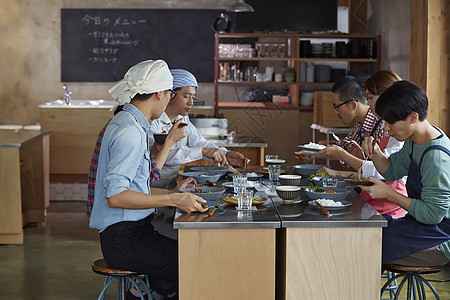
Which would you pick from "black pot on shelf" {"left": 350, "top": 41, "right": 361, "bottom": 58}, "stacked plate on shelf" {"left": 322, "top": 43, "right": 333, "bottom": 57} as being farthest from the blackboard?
"black pot on shelf" {"left": 350, "top": 41, "right": 361, "bottom": 58}

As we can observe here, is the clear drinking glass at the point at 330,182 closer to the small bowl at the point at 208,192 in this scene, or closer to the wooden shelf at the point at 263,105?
the small bowl at the point at 208,192

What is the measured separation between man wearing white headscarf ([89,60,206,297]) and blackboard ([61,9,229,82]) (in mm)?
5557

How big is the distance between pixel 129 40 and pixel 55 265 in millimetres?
4387

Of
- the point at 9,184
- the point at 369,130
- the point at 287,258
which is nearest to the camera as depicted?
the point at 287,258

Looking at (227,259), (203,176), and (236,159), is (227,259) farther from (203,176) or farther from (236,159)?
(236,159)

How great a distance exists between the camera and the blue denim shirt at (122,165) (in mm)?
2684

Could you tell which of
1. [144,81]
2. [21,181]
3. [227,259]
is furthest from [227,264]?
[21,181]

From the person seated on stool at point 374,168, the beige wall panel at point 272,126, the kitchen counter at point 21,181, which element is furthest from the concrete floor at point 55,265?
the beige wall panel at point 272,126

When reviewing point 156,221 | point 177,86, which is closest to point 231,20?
point 177,86

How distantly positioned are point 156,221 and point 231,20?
533cm

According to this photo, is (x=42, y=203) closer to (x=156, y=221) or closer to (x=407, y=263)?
(x=156, y=221)

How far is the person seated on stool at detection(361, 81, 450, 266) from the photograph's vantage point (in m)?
2.76

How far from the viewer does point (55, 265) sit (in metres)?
4.79

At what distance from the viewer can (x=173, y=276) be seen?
114 inches
